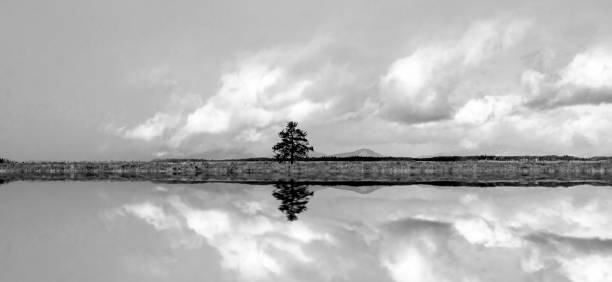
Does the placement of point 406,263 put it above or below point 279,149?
below

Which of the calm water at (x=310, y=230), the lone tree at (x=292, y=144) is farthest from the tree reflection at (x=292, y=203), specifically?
the lone tree at (x=292, y=144)

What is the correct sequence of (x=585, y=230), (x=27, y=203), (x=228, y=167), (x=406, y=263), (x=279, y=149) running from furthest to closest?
1. (x=228, y=167)
2. (x=279, y=149)
3. (x=27, y=203)
4. (x=585, y=230)
5. (x=406, y=263)

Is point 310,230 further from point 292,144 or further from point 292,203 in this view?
point 292,144

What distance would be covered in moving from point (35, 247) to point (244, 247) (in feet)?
29.2

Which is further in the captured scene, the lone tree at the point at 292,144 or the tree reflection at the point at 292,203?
the lone tree at the point at 292,144

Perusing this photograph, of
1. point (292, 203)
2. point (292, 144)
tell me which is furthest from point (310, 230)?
point (292, 144)

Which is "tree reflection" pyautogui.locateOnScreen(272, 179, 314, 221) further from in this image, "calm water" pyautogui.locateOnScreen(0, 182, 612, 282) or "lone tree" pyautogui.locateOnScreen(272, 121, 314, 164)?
"lone tree" pyautogui.locateOnScreen(272, 121, 314, 164)

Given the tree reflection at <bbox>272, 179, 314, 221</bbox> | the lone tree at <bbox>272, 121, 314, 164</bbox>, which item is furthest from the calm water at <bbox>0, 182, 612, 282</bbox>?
the lone tree at <bbox>272, 121, 314, 164</bbox>

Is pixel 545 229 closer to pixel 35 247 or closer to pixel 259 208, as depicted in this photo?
pixel 259 208

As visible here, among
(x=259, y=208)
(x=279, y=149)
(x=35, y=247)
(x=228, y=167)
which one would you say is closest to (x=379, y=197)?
(x=259, y=208)

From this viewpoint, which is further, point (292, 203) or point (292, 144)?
point (292, 144)

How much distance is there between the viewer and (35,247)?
20.3 m

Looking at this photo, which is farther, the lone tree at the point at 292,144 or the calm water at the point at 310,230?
the lone tree at the point at 292,144

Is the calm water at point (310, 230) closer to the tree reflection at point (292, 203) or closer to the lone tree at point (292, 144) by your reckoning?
the tree reflection at point (292, 203)
